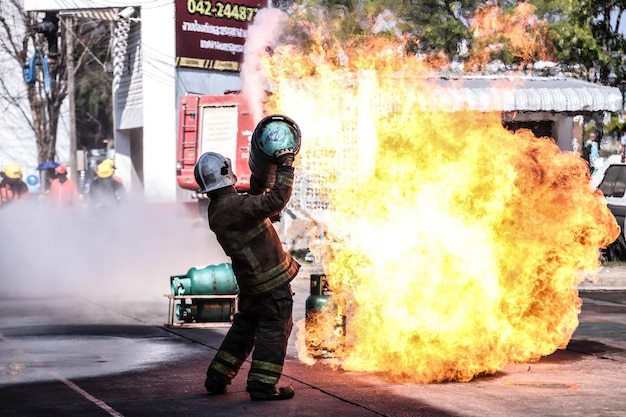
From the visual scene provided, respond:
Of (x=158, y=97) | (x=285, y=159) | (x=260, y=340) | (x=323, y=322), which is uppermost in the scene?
(x=158, y=97)

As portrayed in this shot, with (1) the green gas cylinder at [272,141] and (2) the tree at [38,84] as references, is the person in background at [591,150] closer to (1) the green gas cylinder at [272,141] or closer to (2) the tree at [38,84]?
(1) the green gas cylinder at [272,141]

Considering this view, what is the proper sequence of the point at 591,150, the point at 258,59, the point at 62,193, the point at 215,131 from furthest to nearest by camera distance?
the point at 215,131 → the point at 591,150 → the point at 258,59 → the point at 62,193

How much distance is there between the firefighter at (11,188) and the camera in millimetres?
19953

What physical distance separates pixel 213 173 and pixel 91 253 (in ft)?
37.5

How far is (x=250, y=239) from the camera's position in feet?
24.3

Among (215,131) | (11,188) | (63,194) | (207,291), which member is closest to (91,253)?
(63,194)

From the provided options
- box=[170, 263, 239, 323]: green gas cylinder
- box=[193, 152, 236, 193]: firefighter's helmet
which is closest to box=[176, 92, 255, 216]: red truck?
box=[170, 263, 239, 323]: green gas cylinder

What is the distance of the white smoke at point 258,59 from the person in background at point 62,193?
4.01 meters

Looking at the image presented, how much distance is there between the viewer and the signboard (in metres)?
32.8

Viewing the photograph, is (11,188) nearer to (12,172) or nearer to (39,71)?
(12,172)

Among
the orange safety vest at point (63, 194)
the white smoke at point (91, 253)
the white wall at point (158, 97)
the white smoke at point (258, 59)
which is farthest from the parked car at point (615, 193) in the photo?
the white wall at point (158, 97)

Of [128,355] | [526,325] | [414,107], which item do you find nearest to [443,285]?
[526,325]

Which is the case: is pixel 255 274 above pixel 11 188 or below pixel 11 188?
above

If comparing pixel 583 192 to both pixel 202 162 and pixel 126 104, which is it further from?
pixel 126 104
